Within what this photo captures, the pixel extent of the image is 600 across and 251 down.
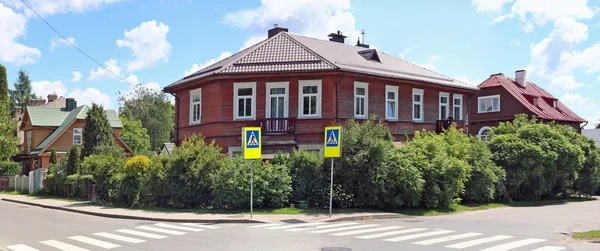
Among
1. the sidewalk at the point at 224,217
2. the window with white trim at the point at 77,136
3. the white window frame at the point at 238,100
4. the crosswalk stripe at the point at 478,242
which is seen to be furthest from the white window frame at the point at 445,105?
the window with white trim at the point at 77,136

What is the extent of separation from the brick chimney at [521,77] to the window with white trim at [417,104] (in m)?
22.3

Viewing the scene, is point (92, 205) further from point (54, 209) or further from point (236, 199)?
point (236, 199)

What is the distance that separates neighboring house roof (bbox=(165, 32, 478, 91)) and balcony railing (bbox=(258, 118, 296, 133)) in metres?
2.43

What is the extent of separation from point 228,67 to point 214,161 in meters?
8.31

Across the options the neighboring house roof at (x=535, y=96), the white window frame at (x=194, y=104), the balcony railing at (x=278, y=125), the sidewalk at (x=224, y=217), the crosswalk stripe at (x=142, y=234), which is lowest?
the sidewalk at (x=224, y=217)

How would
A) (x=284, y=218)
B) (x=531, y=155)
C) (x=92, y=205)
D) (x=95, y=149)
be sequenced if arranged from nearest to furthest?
(x=284, y=218) → (x=92, y=205) → (x=531, y=155) → (x=95, y=149)

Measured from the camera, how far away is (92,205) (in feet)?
79.2

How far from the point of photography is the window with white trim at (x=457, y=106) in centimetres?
3305

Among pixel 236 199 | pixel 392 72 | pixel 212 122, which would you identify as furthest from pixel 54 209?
pixel 392 72

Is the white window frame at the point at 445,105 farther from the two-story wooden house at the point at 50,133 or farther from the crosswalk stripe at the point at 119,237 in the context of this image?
the two-story wooden house at the point at 50,133

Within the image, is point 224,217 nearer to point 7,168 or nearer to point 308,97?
point 308,97

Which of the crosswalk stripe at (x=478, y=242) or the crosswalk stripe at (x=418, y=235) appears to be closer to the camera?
the crosswalk stripe at (x=478, y=242)

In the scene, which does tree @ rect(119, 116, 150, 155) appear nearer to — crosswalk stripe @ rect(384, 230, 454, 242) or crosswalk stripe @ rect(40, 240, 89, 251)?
crosswalk stripe @ rect(40, 240, 89, 251)

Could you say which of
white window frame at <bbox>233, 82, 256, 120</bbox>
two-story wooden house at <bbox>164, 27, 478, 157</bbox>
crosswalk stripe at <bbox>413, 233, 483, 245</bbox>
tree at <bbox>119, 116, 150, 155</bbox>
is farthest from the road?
tree at <bbox>119, 116, 150, 155</bbox>
